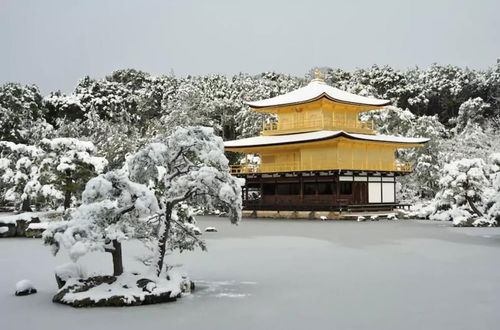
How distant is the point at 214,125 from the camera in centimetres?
5769

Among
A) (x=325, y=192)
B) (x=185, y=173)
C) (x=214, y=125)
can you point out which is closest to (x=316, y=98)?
(x=325, y=192)

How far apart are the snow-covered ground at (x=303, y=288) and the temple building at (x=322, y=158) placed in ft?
55.0

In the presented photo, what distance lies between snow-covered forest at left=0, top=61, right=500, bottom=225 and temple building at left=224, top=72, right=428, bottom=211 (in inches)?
178

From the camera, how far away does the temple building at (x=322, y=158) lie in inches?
1468

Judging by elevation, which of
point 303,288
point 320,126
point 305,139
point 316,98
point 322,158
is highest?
point 316,98

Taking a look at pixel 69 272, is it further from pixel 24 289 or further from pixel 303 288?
pixel 303 288

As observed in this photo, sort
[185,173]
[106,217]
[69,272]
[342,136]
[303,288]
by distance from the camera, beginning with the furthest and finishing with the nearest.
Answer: [342,136] → [185,173] → [303,288] → [69,272] → [106,217]

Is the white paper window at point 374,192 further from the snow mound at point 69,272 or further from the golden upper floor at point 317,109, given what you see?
the snow mound at point 69,272

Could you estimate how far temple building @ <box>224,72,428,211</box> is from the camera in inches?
1468

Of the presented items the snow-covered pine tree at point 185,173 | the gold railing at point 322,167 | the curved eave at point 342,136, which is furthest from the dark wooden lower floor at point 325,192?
the snow-covered pine tree at point 185,173

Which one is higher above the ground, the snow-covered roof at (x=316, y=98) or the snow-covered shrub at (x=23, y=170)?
the snow-covered roof at (x=316, y=98)

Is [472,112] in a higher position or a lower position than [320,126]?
higher

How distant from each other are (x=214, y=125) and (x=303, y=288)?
153ft

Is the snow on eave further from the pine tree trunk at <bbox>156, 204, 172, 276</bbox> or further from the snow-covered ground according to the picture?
the pine tree trunk at <bbox>156, 204, 172, 276</bbox>
